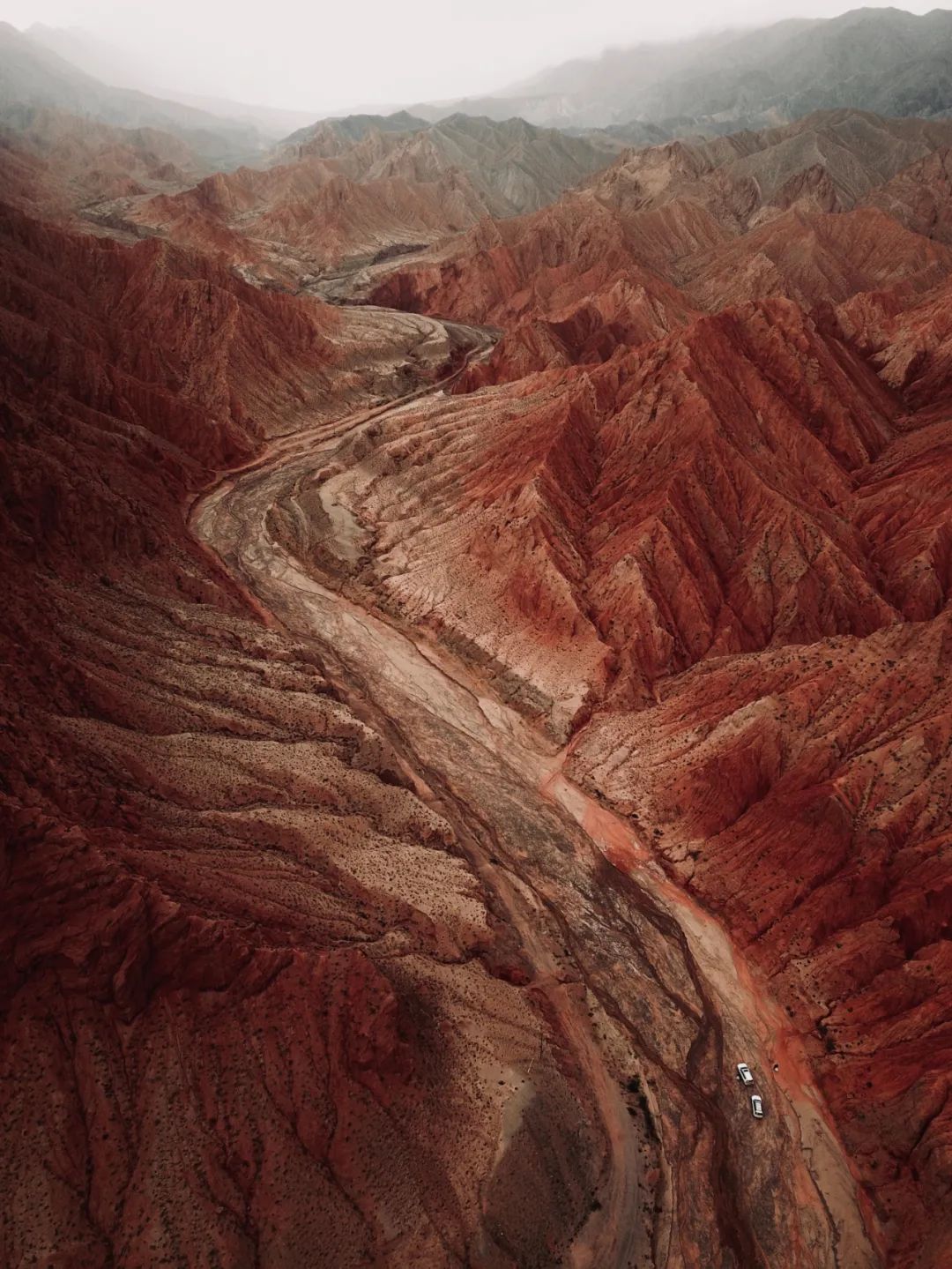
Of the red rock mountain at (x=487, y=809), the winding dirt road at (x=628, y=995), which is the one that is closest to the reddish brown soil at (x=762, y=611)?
the red rock mountain at (x=487, y=809)

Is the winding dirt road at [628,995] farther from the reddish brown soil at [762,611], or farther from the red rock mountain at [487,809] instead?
the reddish brown soil at [762,611]

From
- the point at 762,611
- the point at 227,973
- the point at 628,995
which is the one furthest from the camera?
the point at 762,611

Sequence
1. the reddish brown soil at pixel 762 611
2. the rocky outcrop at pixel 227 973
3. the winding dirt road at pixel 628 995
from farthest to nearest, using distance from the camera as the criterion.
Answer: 1. the reddish brown soil at pixel 762 611
2. the winding dirt road at pixel 628 995
3. the rocky outcrop at pixel 227 973

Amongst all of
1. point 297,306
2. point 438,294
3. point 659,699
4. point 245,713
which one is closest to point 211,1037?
point 245,713

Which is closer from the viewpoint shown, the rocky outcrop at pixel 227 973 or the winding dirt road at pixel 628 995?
the rocky outcrop at pixel 227 973

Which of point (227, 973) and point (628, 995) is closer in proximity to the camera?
point (227, 973)

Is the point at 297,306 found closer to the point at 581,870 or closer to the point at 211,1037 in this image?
the point at 581,870

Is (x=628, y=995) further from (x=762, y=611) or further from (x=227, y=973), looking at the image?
(x=762, y=611)

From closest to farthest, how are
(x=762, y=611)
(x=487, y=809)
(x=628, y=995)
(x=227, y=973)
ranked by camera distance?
1. (x=227, y=973)
2. (x=628, y=995)
3. (x=487, y=809)
4. (x=762, y=611)

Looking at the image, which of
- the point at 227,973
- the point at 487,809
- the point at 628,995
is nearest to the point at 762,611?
the point at 487,809
